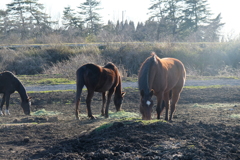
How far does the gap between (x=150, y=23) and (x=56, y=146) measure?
43.9 m

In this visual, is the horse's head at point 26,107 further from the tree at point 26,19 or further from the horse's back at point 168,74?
the tree at point 26,19

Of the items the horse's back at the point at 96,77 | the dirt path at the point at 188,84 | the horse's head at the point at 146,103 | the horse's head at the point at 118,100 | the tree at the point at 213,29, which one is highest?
the tree at the point at 213,29

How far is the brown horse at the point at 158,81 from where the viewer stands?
8438 millimetres

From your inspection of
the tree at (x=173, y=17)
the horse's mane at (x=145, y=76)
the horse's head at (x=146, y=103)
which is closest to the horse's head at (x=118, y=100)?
the horse's mane at (x=145, y=76)

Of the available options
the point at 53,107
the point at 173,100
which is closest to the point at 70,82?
the point at 53,107

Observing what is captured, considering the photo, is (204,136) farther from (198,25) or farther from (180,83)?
(198,25)

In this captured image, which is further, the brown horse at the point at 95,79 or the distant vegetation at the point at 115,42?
the distant vegetation at the point at 115,42

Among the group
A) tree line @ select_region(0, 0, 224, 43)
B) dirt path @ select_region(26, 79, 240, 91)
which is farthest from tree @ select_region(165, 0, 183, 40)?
dirt path @ select_region(26, 79, 240, 91)

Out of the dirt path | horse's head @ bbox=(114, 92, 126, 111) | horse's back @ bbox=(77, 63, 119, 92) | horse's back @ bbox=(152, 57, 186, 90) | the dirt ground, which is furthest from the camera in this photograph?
the dirt path

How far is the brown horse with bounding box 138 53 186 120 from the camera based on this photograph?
8438 millimetres

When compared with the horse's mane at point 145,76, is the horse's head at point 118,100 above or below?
below

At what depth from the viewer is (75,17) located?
168ft

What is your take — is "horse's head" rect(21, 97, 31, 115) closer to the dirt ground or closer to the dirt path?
the dirt ground

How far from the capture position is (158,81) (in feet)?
29.6
